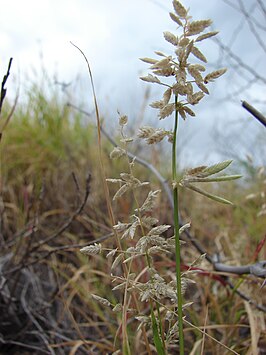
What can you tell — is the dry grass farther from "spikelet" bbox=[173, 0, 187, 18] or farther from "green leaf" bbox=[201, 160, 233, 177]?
"spikelet" bbox=[173, 0, 187, 18]

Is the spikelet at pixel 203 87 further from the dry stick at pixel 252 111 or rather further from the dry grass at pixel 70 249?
the dry grass at pixel 70 249

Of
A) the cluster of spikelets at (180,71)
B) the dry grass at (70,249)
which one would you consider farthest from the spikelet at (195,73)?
the dry grass at (70,249)

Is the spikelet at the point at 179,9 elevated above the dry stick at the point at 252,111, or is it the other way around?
the spikelet at the point at 179,9

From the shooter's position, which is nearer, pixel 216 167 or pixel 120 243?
pixel 216 167

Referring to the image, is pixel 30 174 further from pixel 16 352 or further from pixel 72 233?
pixel 16 352

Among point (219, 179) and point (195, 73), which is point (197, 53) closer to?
point (195, 73)

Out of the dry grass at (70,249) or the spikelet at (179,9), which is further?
the dry grass at (70,249)

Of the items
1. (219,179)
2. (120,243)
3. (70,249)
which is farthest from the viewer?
(70,249)

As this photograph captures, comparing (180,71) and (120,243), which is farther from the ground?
(180,71)

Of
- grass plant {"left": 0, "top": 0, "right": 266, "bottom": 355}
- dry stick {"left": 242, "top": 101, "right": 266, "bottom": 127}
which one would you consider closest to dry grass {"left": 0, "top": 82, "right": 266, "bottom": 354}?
grass plant {"left": 0, "top": 0, "right": 266, "bottom": 355}

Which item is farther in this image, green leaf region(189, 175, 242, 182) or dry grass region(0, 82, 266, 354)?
dry grass region(0, 82, 266, 354)

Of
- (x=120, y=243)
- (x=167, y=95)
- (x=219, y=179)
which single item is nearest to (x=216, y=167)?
(x=219, y=179)
